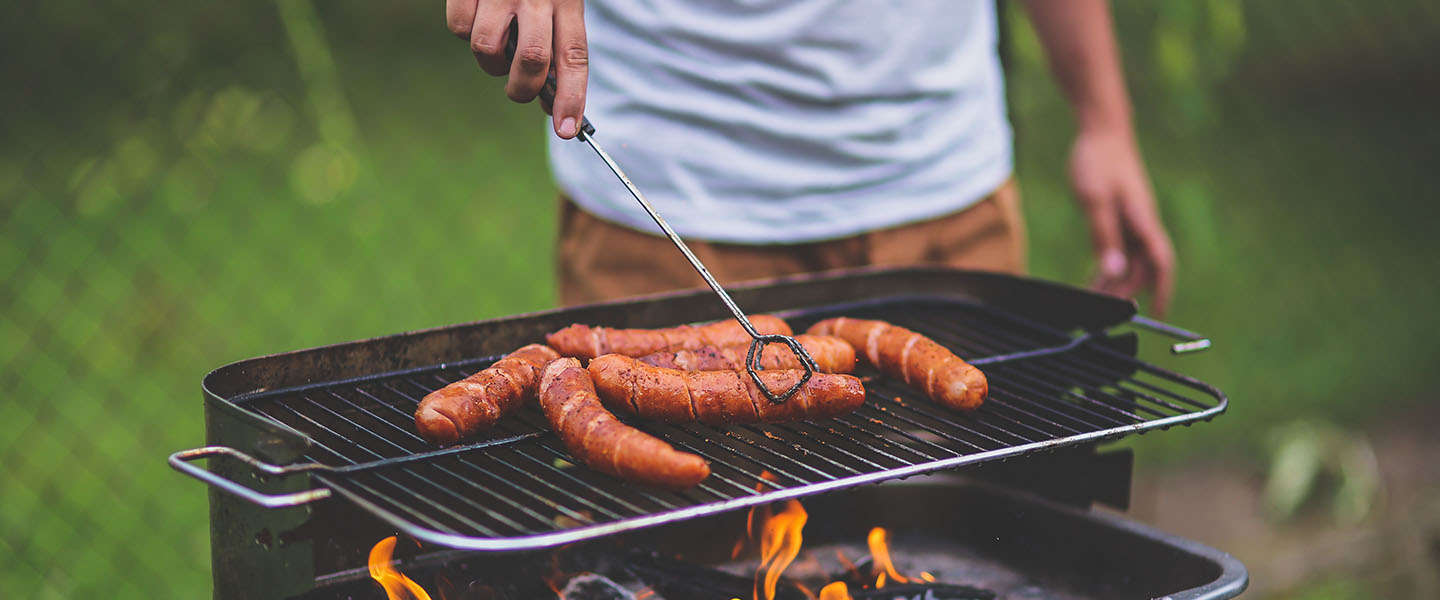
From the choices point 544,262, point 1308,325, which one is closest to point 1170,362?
point 1308,325

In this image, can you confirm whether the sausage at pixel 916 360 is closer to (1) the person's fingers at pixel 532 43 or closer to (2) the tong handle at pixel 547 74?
(2) the tong handle at pixel 547 74

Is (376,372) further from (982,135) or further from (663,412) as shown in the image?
(982,135)

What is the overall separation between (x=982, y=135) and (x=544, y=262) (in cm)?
402

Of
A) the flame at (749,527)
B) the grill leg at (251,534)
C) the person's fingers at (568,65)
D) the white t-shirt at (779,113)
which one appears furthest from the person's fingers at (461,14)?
the flame at (749,527)

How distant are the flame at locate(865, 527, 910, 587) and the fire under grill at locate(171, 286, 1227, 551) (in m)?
0.33

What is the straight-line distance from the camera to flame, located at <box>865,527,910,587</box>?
2.49 m

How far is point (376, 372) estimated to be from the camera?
2.29 m

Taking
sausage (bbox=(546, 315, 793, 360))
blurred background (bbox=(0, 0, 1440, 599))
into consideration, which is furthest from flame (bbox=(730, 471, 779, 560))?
blurred background (bbox=(0, 0, 1440, 599))

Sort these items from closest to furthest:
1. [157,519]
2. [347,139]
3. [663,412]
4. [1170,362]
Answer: [663,412] → [157,519] → [347,139] → [1170,362]

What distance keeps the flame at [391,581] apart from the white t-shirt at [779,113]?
1110 mm

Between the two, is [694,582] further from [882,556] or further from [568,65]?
[568,65]

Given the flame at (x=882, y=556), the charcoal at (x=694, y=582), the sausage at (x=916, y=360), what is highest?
the sausage at (x=916, y=360)

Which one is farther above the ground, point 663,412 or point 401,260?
point 401,260

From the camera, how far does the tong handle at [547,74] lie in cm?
200
